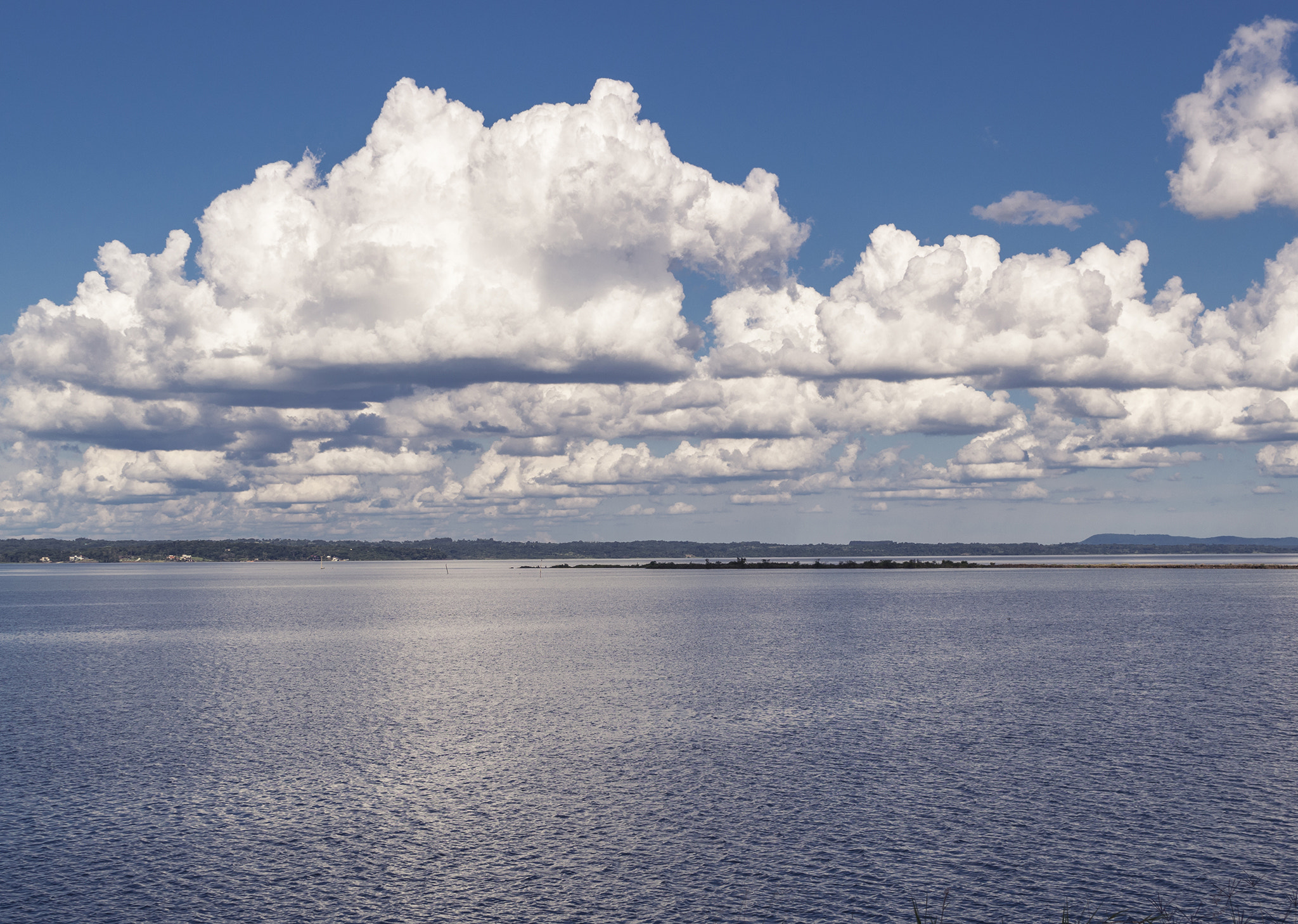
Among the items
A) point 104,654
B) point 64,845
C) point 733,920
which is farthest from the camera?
point 104,654

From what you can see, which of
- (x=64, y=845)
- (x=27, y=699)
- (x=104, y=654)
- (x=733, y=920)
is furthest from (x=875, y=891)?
(x=104, y=654)

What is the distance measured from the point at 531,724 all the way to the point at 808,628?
70.6 m

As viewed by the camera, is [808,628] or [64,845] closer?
[64,845]

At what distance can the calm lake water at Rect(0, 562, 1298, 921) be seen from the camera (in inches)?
1241

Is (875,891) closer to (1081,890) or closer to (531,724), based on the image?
(1081,890)

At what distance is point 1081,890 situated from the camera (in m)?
31.0

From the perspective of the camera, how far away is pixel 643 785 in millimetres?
43938

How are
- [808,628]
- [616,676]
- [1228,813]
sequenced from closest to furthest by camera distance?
1. [1228,813]
2. [616,676]
3. [808,628]

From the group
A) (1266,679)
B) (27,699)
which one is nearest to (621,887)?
(27,699)

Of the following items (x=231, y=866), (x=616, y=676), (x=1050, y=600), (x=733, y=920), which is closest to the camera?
(x=733, y=920)

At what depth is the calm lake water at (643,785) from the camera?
3152 cm

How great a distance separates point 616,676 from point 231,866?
1883 inches

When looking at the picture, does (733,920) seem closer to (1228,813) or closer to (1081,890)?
(1081,890)

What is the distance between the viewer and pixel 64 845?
118 feet
